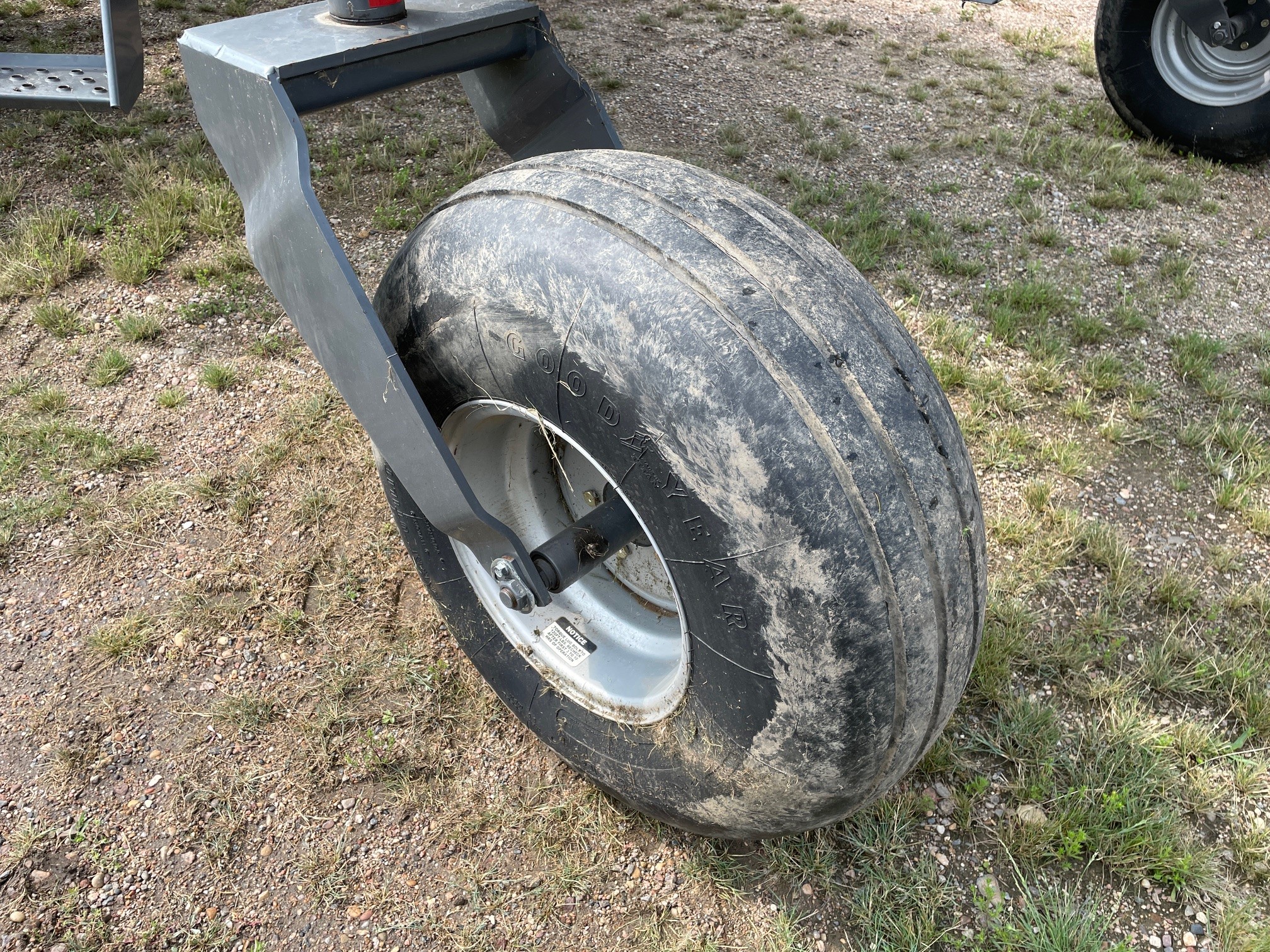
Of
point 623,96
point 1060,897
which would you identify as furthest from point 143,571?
point 623,96

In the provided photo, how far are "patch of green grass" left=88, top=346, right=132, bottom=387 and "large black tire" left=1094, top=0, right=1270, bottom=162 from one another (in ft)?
14.8

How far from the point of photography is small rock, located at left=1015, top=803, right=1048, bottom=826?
1889mm

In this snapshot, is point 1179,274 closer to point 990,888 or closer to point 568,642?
point 990,888

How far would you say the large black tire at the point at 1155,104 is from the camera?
163 inches

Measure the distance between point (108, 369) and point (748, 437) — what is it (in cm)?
255

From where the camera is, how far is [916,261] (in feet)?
11.8

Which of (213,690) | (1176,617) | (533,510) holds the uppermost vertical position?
(533,510)

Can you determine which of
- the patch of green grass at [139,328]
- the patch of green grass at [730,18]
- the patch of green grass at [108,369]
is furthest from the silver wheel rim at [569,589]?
the patch of green grass at [730,18]

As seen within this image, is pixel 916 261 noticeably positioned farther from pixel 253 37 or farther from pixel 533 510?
pixel 253 37

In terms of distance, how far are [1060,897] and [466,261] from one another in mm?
1707

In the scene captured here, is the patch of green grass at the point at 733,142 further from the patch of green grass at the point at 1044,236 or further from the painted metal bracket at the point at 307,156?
the painted metal bracket at the point at 307,156

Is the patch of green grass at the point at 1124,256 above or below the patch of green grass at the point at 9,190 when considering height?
above

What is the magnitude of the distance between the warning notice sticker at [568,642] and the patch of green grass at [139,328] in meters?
2.05

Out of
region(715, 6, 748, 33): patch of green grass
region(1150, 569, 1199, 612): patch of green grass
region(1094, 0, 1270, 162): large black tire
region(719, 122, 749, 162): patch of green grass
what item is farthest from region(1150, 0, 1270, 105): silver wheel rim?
region(1150, 569, 1199, 612): patch of green grass
